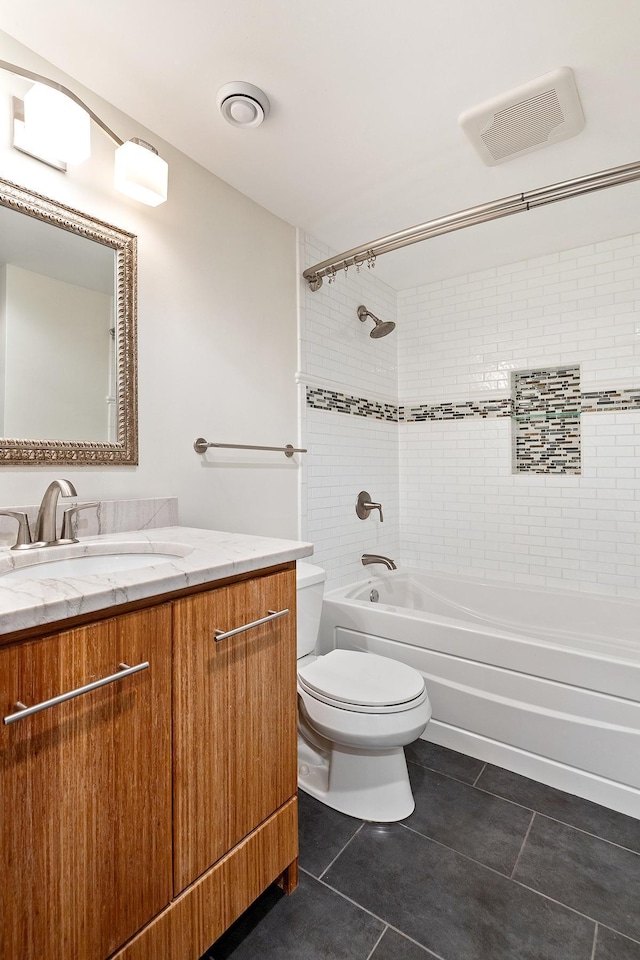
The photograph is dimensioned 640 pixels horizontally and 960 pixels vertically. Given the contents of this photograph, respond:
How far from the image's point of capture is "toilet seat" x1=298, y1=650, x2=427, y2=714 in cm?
155

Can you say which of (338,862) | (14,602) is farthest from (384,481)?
(14,602)

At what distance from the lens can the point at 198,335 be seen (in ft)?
6.26

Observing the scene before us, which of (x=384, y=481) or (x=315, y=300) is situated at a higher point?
(x=315, y=300)

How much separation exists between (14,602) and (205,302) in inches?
60.3

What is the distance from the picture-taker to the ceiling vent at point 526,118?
1555 millimetres

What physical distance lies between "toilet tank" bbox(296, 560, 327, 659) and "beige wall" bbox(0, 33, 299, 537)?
440 mm

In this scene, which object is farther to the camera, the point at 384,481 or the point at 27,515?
the point at 384,481

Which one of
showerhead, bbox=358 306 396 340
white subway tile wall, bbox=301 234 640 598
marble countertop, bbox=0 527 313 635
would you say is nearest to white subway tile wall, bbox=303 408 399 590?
white subway tile wall, bbox=301 234 640 598

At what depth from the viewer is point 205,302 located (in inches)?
76.5

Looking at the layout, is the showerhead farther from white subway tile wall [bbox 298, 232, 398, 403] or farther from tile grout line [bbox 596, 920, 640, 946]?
tile grout line [bbox 596, 920, 640, 946]

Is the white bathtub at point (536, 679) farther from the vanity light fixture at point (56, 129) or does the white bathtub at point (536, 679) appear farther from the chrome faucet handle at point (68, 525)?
the vanity light fixture at point (56, 129)

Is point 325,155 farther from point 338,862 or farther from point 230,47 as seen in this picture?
point 338,862

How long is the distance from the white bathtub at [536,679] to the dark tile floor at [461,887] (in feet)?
0.45

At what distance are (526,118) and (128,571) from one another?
1984 millimetres
